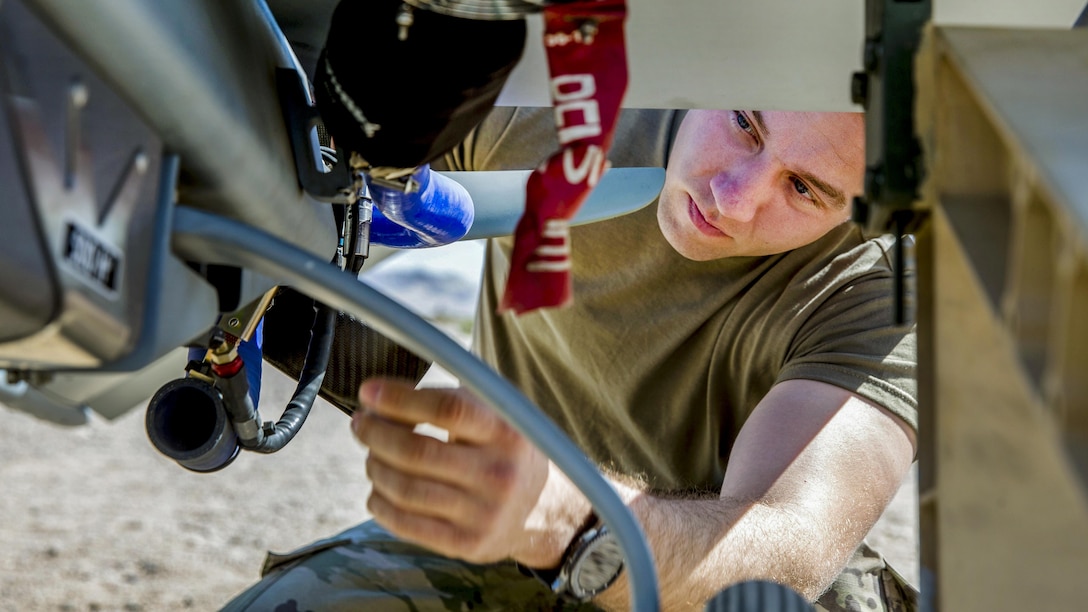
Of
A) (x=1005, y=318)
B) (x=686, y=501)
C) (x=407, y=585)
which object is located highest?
(x=1005, y=318)

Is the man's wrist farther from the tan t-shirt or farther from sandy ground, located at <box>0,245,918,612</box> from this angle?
sandy ground, located at <box>0,245,918,612</box>

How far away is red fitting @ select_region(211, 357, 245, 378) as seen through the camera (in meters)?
0.80

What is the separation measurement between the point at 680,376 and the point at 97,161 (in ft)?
3.86

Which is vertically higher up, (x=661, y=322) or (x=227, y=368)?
(x=227, y=368)

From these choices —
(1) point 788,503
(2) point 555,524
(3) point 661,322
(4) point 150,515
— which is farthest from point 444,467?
(4) point 150,515

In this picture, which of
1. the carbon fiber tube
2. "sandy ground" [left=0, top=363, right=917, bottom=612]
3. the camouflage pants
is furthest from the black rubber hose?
"sandy ground" [left=0, top=363, right=917, bottom=612]

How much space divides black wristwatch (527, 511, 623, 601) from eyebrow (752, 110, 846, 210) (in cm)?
62

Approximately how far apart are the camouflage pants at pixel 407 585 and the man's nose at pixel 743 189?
0.49 metres

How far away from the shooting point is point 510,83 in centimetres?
85

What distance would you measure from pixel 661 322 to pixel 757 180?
0.31 m

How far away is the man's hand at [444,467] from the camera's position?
615 millimetres

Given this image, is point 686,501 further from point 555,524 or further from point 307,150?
point 307,150

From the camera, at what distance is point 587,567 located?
0.83m

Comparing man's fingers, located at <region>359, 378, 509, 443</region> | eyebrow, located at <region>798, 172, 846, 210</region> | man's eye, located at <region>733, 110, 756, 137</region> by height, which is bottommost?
eyebrow, located at <region>798, 172, 846, 210</region>
